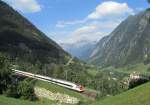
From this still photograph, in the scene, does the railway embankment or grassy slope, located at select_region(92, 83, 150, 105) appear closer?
grassy slope, located at select_region(92, 83, 150, 105)

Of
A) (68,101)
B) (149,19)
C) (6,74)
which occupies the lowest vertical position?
(68,101)

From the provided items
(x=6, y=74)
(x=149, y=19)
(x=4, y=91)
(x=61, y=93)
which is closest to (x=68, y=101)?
(x=61, y=93)

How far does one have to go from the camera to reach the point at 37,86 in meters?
167

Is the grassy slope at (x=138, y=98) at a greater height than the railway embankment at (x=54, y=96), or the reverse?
the grassy slope at (x=138, y=98)

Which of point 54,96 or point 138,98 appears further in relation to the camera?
point 54,96

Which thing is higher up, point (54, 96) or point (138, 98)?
point (138, 98)

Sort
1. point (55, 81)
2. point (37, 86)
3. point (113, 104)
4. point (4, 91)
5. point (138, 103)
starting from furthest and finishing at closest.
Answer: point (55, 81)
point (37, 86)
point (4, 91)
point (113, 104)
point (138, 103)

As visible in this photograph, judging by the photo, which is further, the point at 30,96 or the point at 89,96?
the point at 89,96

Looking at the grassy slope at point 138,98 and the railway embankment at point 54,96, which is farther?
the railway embankment at point 54,96

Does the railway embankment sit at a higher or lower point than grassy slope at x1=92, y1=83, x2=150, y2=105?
lower

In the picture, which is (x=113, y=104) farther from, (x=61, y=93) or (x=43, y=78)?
(x=43, y=78)

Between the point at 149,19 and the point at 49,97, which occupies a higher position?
the point at 149,19

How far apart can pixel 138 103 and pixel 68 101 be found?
381 ft

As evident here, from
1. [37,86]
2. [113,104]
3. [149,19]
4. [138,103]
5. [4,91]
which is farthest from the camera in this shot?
[37,86]
